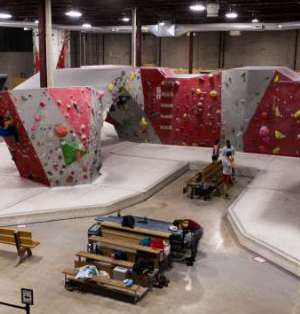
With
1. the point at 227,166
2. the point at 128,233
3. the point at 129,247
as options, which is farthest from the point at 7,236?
the point at 227,166

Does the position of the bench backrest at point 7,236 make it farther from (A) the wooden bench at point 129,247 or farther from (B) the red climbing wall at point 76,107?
(B) the red climbing wall at point 76,107

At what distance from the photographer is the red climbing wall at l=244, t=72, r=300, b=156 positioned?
14.9 meters

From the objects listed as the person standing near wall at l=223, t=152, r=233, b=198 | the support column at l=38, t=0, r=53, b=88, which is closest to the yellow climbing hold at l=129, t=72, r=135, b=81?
the support column at l=38, t=0, r=53, b=88

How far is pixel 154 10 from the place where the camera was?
19766 millimetres

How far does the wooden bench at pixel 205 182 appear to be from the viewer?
11.7m

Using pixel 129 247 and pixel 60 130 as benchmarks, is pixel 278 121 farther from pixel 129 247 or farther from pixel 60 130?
pixel 129 247

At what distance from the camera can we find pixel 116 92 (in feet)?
49.0

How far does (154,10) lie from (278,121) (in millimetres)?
7928

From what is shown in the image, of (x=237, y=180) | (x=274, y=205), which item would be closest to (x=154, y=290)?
(x=274, y=205)

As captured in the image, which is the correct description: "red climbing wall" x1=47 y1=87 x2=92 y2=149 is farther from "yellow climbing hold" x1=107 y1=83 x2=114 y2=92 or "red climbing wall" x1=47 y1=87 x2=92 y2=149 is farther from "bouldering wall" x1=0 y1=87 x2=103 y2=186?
"yellow climbing hold" x1=107 y1=83 x2=114 y2=92

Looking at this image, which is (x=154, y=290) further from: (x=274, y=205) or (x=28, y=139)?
(x=28, y=139)

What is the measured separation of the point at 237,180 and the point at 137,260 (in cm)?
710

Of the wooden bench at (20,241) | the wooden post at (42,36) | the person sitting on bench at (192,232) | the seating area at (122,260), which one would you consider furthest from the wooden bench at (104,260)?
the wooden post at (42,36)

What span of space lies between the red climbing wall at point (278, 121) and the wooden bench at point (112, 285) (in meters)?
9.94
